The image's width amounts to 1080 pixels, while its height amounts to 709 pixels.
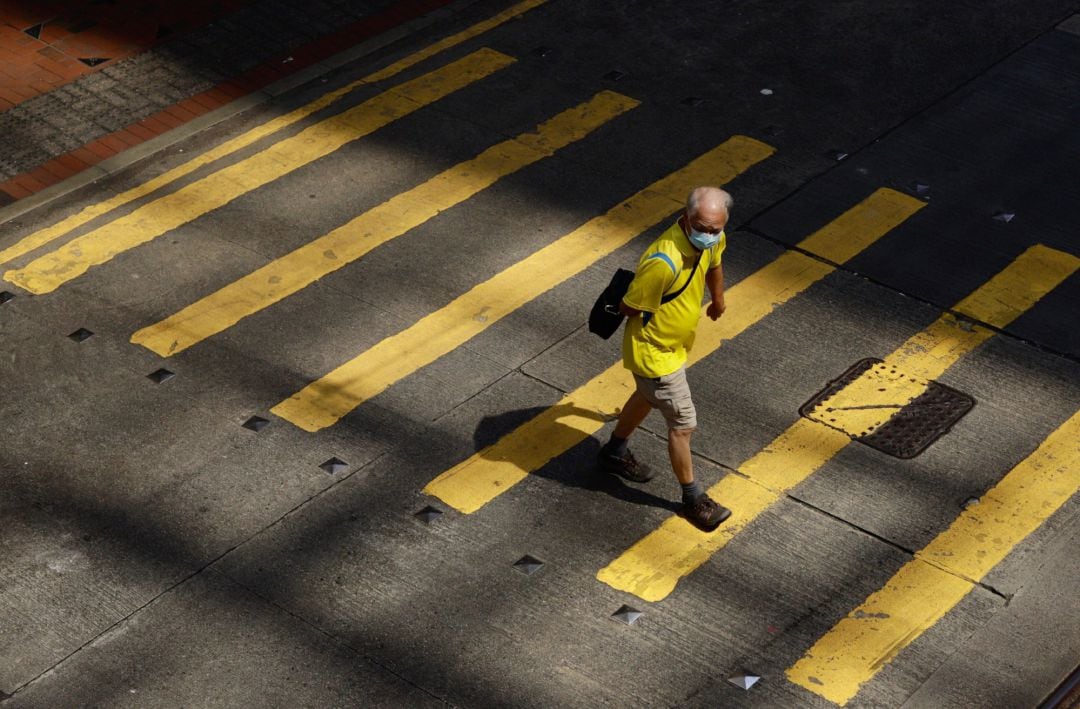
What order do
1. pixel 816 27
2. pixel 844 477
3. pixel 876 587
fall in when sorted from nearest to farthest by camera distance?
pixel 876 587 → pixel 844 477 → pixel 816 27

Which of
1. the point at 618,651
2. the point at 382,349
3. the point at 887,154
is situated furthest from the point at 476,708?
the point at 887,154

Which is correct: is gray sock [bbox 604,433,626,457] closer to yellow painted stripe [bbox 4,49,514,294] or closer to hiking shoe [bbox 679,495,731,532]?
hiking shoe [bbox 679,495,731,532]

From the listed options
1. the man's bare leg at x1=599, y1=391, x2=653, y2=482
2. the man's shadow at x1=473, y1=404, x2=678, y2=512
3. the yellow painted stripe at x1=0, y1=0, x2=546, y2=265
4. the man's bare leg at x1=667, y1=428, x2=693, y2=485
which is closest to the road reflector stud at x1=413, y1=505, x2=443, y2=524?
the man's shadow at x1=473, y1=404, x2=678, y2=512

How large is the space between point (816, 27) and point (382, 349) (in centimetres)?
692

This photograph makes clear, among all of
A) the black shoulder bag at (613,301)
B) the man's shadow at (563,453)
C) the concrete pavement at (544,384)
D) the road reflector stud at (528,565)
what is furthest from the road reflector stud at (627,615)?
the black shoulder bag at (613,301)

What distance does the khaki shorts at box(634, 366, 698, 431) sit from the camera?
9898 millimetres

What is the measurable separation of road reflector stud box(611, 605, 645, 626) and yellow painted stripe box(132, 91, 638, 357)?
4115mm

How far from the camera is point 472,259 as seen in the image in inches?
513

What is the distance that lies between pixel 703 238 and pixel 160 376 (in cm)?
430

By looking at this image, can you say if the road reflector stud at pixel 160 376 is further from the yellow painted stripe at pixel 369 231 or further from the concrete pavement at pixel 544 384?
the yellow painted stripe at pixel 369 231

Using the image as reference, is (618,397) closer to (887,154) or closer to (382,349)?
(382,349)

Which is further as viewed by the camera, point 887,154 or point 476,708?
point 887,154

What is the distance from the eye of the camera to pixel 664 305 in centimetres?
964

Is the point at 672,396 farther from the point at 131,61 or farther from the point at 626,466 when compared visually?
the point at 131,61
